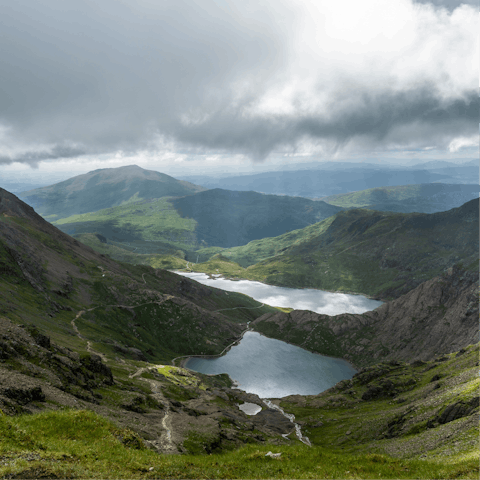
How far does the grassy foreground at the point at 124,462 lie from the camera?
2205cm

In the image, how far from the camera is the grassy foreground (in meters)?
22.0

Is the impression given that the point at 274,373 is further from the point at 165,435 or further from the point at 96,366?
the point at 165,435

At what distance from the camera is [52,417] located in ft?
101

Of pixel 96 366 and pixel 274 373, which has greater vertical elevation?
pixel 96 366

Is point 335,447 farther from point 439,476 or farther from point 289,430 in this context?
point 439,476

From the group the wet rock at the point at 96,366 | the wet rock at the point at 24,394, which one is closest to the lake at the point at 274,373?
the wet rock at the point at 96,366

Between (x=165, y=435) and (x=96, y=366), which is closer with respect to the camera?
(x=165, y=435)

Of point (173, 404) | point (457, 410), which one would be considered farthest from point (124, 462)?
point (457, 410)

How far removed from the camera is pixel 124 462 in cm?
2570

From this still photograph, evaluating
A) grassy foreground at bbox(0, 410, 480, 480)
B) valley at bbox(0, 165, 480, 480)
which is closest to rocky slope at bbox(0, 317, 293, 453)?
valley at bbox(0, 165, 480, 480)

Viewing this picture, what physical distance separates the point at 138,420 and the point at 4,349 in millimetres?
27074

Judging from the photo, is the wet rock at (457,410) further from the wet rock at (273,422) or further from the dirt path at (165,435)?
the wet rock at (273,422)

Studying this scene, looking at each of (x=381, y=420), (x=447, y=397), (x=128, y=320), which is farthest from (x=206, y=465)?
(x=128, y=320)

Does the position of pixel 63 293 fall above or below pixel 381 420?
above
